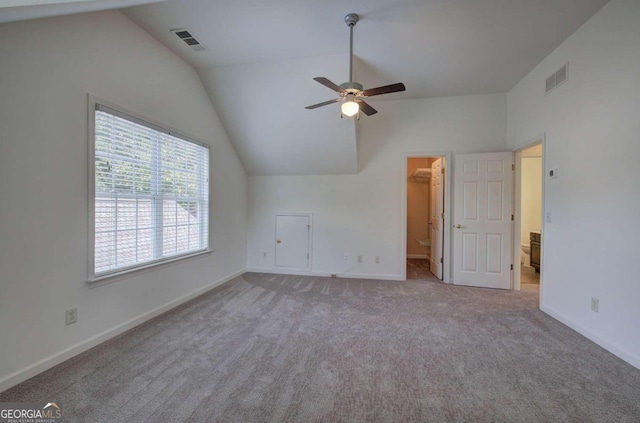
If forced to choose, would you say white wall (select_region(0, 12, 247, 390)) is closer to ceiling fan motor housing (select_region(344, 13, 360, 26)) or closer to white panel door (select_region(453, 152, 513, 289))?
ceiling fan motor housing (select_region(344, 13, 360, 26))

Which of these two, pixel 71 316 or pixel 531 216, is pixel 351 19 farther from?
pixel 531 216

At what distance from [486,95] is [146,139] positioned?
15.6 ft

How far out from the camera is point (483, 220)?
12.9ft

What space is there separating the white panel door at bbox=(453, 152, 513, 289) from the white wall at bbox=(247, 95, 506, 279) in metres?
0.37

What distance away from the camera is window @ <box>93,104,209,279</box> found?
7.44ft

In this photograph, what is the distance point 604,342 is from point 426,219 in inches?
174

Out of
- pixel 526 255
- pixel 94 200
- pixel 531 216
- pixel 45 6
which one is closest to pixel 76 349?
pixel 94 200

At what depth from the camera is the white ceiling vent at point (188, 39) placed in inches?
102

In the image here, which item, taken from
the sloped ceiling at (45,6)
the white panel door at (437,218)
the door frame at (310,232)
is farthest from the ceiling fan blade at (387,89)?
the door frame at (310,232)

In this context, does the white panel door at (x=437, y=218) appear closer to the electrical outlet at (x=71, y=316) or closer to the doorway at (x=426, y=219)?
the doorway at (x=426, y=219)

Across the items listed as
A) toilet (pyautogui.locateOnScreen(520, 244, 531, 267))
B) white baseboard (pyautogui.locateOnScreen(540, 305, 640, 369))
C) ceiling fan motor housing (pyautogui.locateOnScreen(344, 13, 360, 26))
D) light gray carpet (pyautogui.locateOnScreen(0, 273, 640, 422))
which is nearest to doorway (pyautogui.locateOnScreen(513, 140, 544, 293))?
toilet (pyautogui.locateOnScreen(520, 244, 531, 267))

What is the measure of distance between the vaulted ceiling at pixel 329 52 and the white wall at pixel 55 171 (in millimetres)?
512

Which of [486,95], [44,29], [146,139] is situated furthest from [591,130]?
[44,29]

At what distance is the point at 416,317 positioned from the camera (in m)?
2.84
